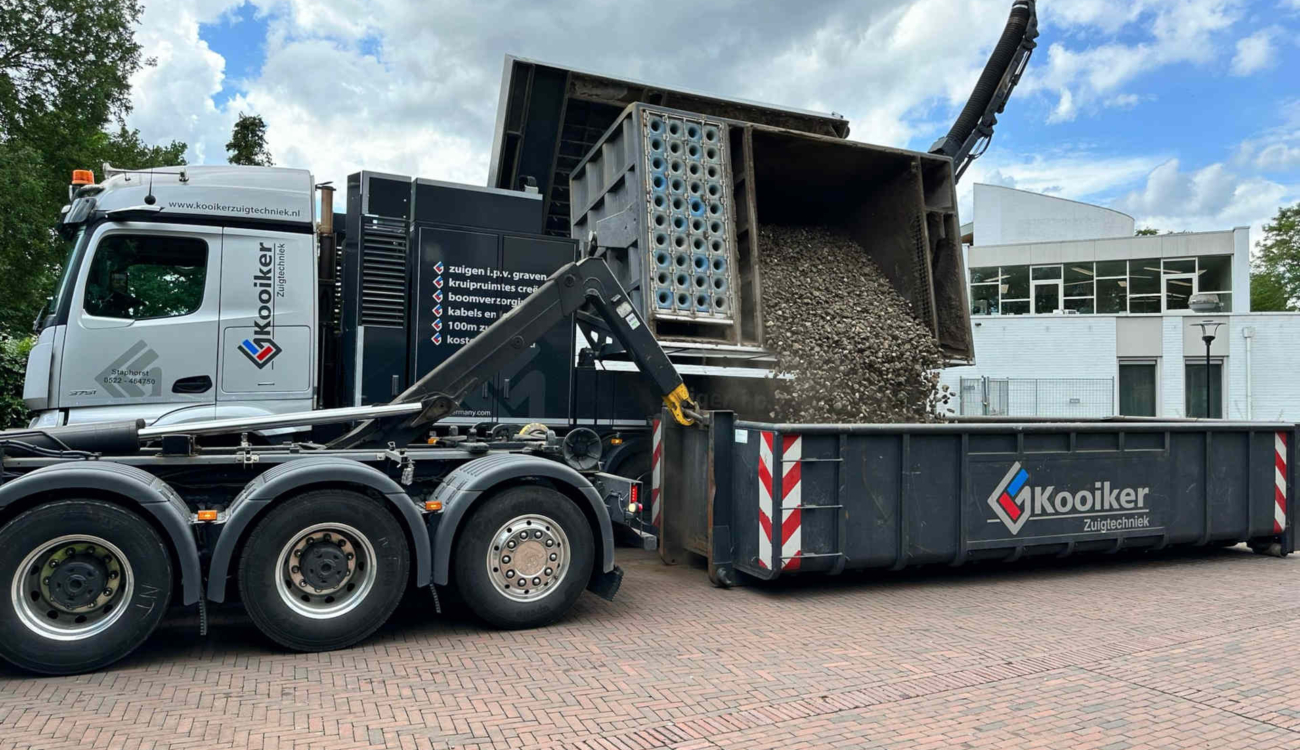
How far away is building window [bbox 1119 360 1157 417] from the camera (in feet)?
93.4

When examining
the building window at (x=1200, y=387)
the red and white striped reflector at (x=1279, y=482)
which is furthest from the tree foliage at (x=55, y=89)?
the building window at (x=1200, y=387)

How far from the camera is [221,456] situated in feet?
17.6

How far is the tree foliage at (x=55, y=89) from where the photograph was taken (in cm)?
1798

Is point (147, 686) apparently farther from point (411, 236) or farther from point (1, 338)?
point (1, 338)

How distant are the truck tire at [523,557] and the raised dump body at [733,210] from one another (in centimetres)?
239

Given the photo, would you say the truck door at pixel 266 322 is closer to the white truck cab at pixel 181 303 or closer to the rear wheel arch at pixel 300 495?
the white truck cab at pixel 181 303

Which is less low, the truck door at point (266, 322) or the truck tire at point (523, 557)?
the truck door at point (266, 322)

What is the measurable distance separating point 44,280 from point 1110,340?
2851 cm

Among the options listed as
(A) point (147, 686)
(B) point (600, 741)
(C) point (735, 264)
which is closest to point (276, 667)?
(A) point (147, 686)

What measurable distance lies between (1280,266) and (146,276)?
62061 millimetres

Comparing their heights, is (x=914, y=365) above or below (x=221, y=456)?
above

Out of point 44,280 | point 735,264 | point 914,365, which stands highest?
point 44,280

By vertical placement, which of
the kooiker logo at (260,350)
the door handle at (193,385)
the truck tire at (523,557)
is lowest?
the truck tire at (523,557)

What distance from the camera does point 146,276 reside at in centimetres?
643
